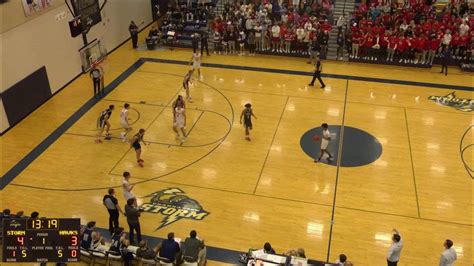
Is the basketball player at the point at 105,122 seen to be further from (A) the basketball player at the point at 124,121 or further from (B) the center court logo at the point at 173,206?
(B) the center court logo at the point at 173,206

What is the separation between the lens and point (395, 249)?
10.7 m

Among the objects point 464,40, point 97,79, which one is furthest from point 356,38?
point 97,79

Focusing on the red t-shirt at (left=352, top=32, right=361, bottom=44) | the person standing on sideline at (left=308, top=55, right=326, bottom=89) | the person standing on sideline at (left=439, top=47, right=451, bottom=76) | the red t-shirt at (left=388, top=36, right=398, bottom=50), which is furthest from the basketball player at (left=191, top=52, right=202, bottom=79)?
the person standing on sideline at (left=439, top=47, right=451, bottom=76)

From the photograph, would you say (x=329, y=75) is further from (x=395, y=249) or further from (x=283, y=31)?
(x=395, y=249)

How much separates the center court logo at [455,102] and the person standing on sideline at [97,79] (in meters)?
15.1

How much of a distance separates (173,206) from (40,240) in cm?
466

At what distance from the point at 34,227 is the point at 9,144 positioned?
867 cm

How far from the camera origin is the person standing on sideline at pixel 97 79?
20362 mm

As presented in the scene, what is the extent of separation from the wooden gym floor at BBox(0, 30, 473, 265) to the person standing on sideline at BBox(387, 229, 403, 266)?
3.97 feet

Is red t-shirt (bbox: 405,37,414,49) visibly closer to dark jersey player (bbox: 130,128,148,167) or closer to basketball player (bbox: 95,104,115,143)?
dark jersey player (bbox: 130,128,148,167)

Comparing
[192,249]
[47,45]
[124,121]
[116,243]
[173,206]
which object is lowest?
[173,206]

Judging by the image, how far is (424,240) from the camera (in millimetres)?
12773

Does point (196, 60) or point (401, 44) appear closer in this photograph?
point (196, 60)

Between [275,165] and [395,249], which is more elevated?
Result: [395,249]
